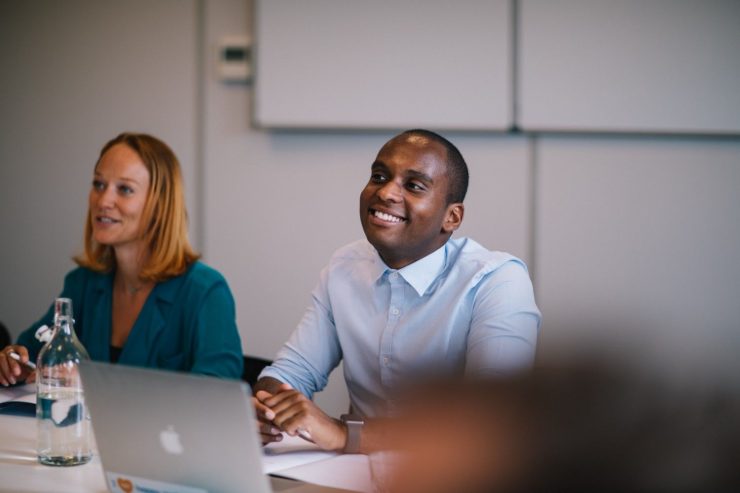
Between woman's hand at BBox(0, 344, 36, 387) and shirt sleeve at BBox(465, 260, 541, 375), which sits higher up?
shirt sleeve at BBox(465, 260, 541, 375)

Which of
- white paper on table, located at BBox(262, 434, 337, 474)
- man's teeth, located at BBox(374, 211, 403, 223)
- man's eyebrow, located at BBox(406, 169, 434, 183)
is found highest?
man's eyebrow, located at BBox(406, 169, 434, 183)

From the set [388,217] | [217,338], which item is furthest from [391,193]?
[217,338]

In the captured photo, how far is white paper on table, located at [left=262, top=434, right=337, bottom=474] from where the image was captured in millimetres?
1532

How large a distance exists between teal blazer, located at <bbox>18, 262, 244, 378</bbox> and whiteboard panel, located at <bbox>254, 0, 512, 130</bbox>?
57.0 inches

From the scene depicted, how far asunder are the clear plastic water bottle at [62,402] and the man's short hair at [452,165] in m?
0.98

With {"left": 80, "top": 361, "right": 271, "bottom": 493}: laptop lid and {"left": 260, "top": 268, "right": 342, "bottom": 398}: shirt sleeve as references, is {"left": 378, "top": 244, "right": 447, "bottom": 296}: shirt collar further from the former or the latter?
{"left": 80, "top": 361, "right": 271, "bottom": 493}: laptop lid

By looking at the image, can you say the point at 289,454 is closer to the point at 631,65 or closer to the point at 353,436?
the point at 353,436

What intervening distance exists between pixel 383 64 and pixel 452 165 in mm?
1641

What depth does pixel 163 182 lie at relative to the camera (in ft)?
8.39

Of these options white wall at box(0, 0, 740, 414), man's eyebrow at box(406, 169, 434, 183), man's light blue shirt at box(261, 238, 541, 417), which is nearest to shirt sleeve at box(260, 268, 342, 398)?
man's light blue shirt at box(261, 238, 541, 417)

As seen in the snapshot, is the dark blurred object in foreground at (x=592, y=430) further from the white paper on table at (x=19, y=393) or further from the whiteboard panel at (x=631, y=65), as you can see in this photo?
the whiteboard panel at (x=631, y=65)

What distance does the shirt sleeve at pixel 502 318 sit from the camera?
1895 mm

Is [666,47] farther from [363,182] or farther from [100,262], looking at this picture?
[100,262]

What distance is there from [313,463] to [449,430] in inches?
41.4
